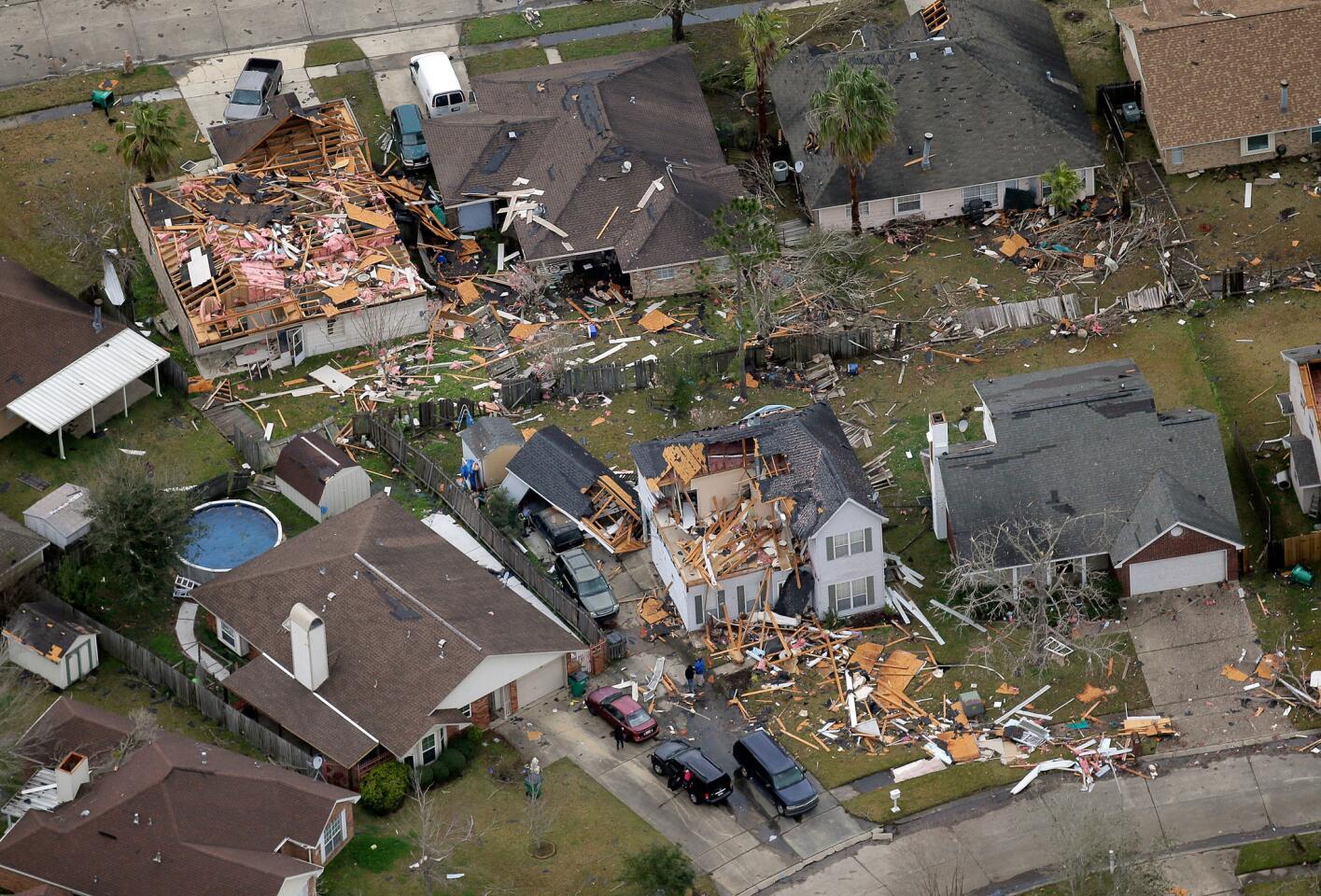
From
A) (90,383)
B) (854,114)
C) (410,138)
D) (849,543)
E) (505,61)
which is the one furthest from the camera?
(505,61)

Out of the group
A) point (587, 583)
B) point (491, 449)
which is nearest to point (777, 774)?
point (587, 583)

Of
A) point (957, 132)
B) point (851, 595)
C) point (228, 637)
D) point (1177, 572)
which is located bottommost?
point (1177, 572)

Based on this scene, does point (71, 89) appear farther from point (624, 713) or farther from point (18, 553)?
point (624, 713)

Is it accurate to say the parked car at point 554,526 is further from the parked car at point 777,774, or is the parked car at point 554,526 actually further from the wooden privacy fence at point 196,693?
the wooden privacy fence at point 196,693

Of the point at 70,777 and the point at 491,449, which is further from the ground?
the point at 491,449

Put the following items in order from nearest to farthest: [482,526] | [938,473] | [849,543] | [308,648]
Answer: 1. [308,648]
2. [849,543]
3. [938,473]
4. [482,526]

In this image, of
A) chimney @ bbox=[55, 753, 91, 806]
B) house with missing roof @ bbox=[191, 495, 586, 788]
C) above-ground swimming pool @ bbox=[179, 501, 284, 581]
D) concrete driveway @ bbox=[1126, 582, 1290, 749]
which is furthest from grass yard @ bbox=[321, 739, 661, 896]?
Result: concrete driveway @ bbox=[1126, 582, 1290, 749]
